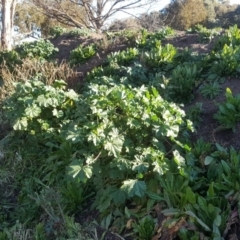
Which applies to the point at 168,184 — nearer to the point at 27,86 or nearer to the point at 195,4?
the point at 27,86

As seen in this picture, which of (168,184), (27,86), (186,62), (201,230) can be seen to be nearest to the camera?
(201,230)

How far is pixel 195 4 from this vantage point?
971 inches

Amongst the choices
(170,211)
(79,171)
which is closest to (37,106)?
(79,171)

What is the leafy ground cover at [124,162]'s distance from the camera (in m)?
3.56

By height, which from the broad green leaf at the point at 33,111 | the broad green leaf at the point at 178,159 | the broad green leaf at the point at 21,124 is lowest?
the broad green leaf at the point at 178,159

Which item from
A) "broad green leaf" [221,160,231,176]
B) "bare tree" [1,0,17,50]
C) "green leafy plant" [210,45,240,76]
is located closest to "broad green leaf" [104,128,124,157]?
"broad green leaf" [221,160,231,176]

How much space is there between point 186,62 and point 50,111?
2651 millimetres

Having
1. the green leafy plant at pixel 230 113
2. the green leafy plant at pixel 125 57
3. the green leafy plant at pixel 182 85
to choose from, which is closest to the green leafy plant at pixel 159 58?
the green leafy plant at pixel 125 57

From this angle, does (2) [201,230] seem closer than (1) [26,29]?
Yes

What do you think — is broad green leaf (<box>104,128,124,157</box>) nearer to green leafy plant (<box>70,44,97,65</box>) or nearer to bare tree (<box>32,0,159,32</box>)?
green leafy plant (<box>70,44,97,65</box>)

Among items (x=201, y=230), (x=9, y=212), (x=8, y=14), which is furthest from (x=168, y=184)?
(x=8, y=14)

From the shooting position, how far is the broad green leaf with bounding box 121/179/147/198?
3.69 metres

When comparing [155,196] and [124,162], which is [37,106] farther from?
[155,196]

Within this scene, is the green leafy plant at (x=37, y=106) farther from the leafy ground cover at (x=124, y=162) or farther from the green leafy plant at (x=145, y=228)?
the green leafy plant at (x=145, y=228)
